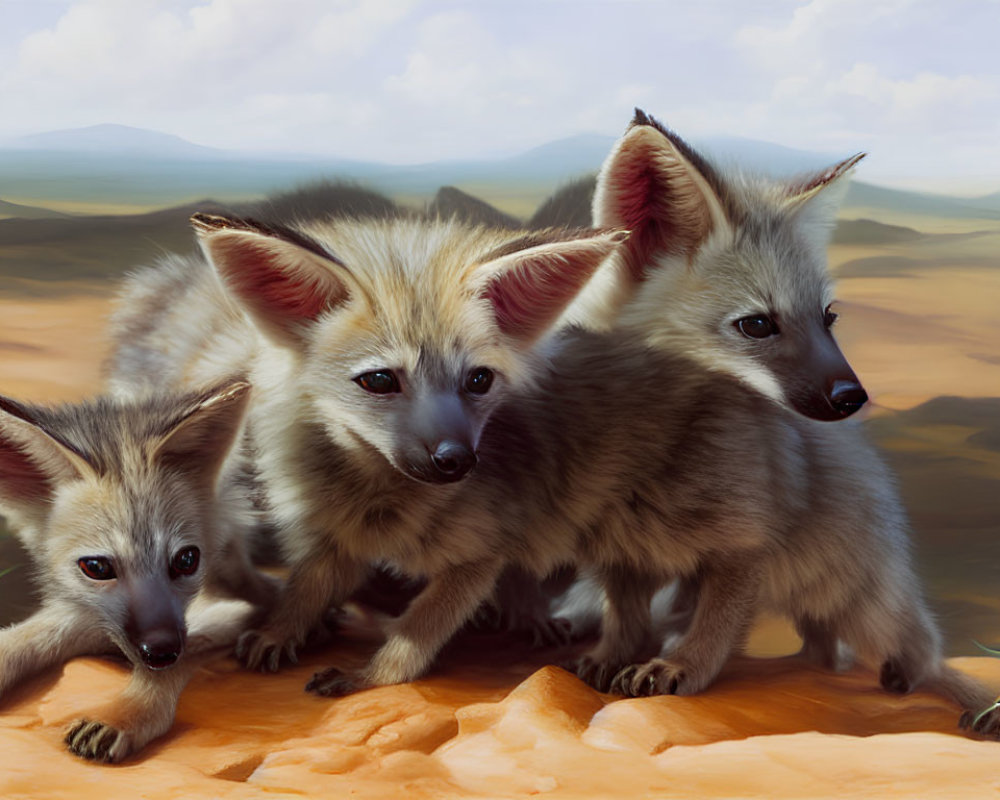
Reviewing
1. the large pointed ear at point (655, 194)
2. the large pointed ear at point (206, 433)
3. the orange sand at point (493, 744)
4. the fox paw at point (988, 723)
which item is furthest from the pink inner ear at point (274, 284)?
the fox paw at point (988, 723)

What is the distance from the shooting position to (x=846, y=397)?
2049mm

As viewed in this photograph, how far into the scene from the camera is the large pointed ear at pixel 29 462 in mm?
1862

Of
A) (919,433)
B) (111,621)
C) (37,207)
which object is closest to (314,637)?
(111,621)

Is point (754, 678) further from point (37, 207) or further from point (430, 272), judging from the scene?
point (37, 207)

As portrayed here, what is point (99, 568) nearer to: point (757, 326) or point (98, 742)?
point (98, 742)

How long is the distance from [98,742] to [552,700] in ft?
2.55

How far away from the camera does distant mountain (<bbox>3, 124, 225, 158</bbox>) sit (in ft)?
8.72

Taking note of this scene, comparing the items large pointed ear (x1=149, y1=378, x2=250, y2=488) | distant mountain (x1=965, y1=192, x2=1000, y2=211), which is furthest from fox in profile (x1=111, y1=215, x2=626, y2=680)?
distant mountain (x1=965, y1=192, x2=1000, y2=211)

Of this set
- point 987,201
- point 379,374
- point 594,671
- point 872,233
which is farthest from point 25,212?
point 987,201

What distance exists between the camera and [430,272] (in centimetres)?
206

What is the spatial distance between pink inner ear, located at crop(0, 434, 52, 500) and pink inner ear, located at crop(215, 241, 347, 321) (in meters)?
0.48

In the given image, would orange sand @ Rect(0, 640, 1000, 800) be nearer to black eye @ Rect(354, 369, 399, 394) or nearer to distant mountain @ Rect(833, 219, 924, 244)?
black eye @ Rect(354, 369, 399, 394)

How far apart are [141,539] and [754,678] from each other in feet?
4.11

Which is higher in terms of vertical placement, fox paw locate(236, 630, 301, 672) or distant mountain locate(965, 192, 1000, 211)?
distant mountain locate(965, 192, 1000, 211)
